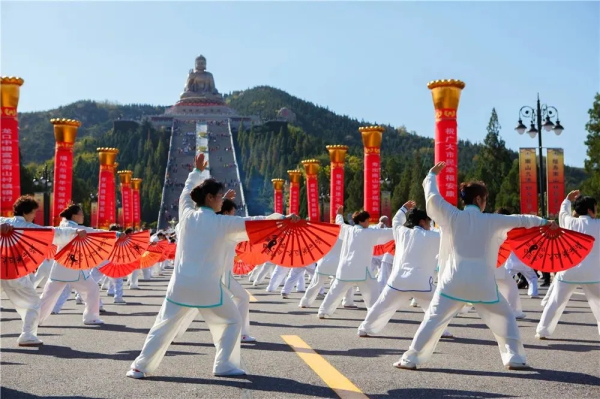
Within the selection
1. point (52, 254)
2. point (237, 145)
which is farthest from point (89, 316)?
point (237, 145)

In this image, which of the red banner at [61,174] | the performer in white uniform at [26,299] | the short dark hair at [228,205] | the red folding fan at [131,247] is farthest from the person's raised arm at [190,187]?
the red banner at [61,174]

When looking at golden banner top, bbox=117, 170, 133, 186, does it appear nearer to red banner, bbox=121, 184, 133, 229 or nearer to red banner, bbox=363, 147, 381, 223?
red banner, bbox=121, 184, 133, 229

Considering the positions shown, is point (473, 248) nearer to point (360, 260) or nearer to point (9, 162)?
point (360, 260)

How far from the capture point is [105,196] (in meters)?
35.9

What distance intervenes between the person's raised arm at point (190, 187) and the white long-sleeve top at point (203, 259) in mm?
220

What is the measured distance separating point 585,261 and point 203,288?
4.41 m

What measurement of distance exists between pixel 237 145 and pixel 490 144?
164 feet

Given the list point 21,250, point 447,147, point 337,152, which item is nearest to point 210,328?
point 21,250

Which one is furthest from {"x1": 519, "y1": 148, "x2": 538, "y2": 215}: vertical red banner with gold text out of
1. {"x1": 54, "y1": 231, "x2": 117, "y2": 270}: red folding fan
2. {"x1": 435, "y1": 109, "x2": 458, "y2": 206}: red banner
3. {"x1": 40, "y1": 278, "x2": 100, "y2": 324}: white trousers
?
{"x1": 54, "y1": 231, "x2": 117, "y2": 270}: red folding fan

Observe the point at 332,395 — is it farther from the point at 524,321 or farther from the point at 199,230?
the point at 524,321

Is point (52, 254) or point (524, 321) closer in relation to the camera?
point (52, 254)

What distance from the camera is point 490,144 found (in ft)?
254

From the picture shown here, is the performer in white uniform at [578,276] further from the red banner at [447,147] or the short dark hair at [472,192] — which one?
the red banner at [447,147]

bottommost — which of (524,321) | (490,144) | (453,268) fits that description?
(524,321)
